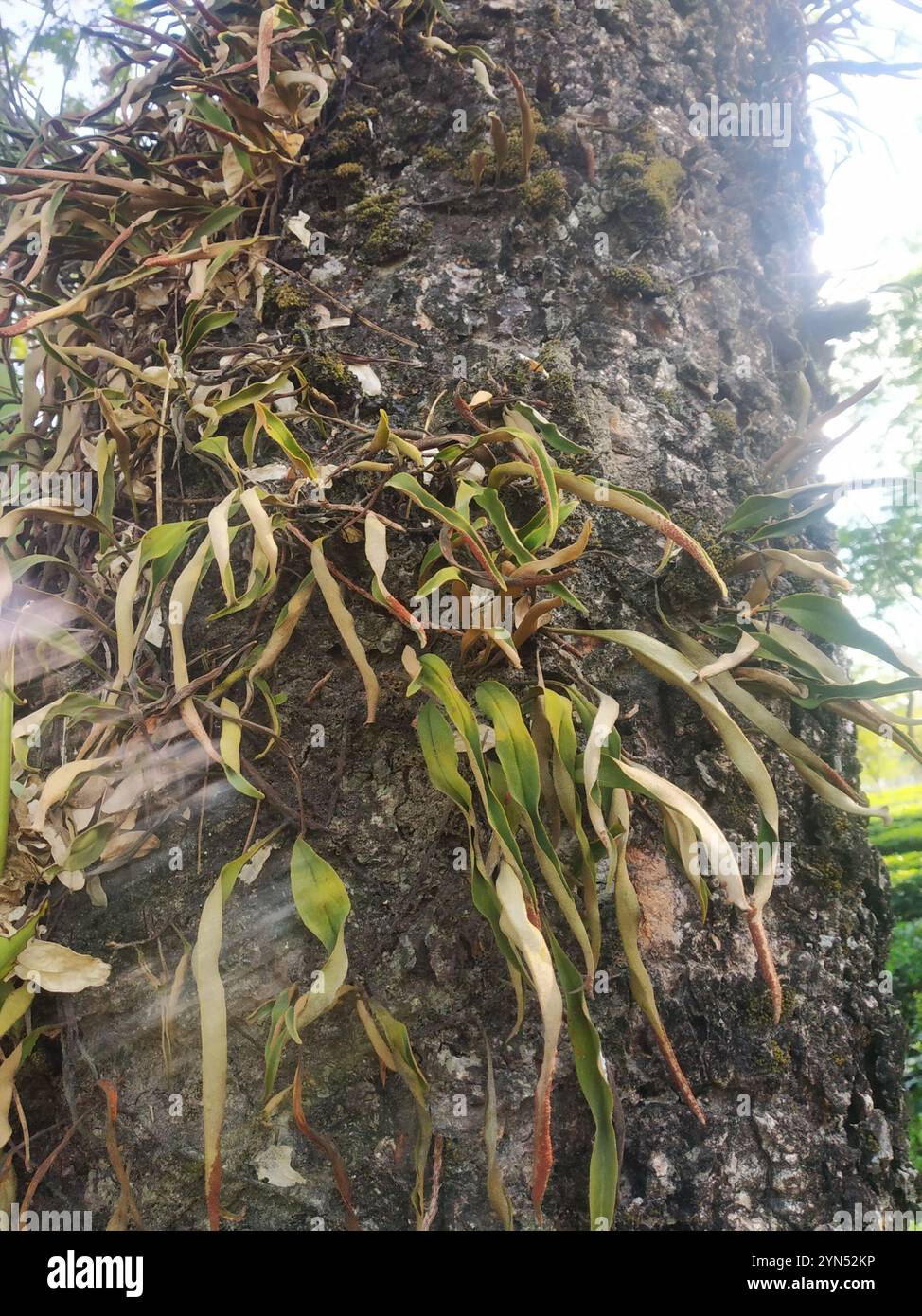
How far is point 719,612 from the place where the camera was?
1030 millimetres

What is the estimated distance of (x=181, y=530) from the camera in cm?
91

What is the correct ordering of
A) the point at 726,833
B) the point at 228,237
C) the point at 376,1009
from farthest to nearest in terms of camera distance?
the point at 228,237 < the point at 726,833 < the point at 376,1009

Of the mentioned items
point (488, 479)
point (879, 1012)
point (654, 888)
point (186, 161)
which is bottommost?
point (879, 1012)

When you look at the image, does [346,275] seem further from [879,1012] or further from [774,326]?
[879,1012]

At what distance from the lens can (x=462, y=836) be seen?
2.93 feet

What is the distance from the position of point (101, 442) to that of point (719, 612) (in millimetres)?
799

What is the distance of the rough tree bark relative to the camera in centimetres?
84

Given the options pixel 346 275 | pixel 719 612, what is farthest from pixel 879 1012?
pixel 346 275

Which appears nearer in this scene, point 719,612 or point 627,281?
point 719,612

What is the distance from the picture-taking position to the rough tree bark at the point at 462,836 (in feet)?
2.75

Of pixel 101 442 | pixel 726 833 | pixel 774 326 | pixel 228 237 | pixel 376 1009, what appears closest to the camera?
pixel 376 1009

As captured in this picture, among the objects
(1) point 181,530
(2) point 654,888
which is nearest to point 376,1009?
(2) point 654,888

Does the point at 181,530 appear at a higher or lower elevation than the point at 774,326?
lower

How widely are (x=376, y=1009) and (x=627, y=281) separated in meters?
0.96
